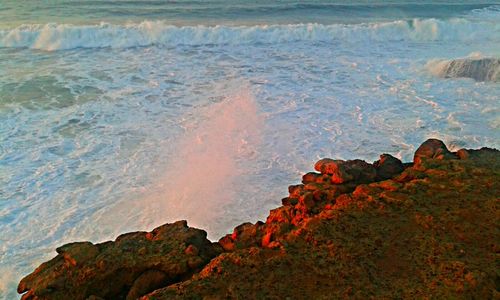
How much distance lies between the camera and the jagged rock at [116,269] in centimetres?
286

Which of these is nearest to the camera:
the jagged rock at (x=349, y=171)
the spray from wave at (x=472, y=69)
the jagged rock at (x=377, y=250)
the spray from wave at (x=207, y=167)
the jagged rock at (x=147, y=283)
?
the jagged rock at (x=377, y=250)

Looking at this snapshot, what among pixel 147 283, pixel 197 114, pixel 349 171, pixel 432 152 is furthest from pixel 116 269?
pixel 197 114

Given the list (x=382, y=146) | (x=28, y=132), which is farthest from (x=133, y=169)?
(x=382, y=146)

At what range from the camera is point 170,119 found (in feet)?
26.5

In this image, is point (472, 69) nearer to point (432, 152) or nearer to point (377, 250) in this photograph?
point (432, 152)

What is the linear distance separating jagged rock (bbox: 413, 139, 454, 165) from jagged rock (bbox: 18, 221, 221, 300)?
2231 mm

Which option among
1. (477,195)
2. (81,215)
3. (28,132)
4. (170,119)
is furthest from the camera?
(170,119)

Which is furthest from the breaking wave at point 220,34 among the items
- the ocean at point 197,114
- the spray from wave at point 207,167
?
the spray from wave at point 207,167

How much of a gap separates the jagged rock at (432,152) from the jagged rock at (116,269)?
7.32 feet

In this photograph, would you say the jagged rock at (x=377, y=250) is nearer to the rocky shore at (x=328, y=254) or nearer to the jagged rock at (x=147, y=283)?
the rocky shore at (x=328, y=254)

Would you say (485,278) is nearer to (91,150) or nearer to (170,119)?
(91,150)

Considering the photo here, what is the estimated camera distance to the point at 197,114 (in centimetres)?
828

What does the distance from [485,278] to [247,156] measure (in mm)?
4294

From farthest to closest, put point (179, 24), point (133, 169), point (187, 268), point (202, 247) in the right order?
point (179, 24), point (133, 169), point (202, 247), point (187, 268)
